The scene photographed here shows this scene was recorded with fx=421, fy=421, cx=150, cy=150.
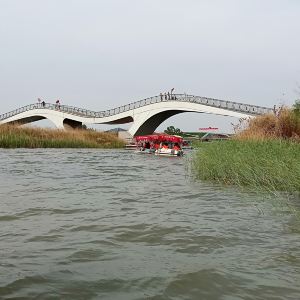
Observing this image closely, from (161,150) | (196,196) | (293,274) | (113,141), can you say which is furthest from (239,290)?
(113,141)

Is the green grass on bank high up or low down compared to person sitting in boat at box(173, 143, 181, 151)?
down

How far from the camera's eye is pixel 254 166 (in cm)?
1038

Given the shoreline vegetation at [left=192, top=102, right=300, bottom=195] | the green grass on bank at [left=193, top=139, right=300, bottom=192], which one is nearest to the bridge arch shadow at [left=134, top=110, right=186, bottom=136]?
the shoreline vegetation at [left=192, top=102, right=300, bottom=195]

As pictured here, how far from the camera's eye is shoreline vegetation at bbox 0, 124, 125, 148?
33531mm

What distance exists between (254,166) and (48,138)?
29.1 m

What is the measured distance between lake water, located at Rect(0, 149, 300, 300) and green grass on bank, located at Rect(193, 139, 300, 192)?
75 cm

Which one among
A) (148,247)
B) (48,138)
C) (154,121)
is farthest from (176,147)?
(154,121)

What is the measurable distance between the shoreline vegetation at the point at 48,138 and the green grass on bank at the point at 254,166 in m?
23.0

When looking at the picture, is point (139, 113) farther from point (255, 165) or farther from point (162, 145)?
point (255, 165)

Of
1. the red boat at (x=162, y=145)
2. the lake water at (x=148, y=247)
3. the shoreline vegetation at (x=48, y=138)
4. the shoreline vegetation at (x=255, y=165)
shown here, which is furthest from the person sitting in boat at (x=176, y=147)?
the lake water at (x=148, y=247)

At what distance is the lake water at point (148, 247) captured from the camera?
3549 millimetres

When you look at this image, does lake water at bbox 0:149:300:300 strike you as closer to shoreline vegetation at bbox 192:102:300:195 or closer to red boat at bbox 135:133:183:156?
shoreline vegetation at bbox 192:102:300:195

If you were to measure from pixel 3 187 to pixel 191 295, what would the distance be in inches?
316

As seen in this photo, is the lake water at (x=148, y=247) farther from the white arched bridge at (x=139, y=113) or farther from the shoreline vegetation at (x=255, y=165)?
the white arched bridge at (x=139, y=113)
